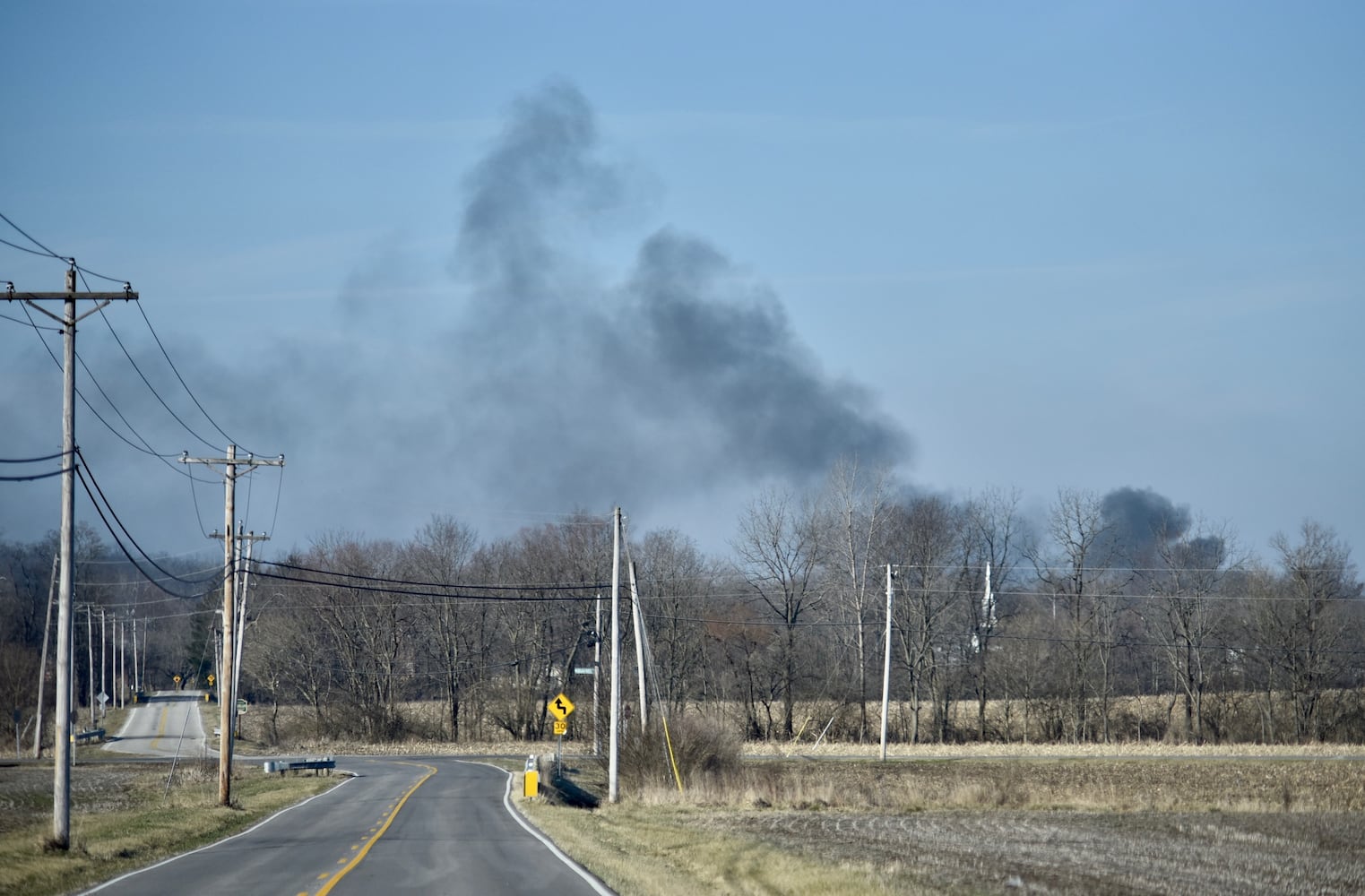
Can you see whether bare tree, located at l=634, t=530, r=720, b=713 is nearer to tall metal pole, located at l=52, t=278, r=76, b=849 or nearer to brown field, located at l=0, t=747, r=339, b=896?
brown field, located at l=0, t=747, r=339, b=896

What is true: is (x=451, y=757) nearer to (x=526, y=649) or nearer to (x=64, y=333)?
(x=526, y=649)

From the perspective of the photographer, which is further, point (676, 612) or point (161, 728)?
point (161, 728)

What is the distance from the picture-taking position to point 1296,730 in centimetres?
6456

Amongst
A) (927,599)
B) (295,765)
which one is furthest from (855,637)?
(295,765)

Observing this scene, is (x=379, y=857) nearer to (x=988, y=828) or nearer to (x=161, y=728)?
(x=988, y=828)

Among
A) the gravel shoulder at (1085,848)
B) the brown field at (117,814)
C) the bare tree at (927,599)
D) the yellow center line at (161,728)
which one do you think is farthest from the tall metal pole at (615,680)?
the yellow center line at (161,728)

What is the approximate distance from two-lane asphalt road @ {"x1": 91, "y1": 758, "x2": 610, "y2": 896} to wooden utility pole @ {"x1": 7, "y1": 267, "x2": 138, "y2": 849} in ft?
7.80

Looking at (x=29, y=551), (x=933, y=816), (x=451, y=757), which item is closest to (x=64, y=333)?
(x=933, y=816)

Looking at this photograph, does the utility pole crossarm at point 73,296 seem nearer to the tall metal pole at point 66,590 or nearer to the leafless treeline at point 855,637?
the tall metal pole at point 66,590

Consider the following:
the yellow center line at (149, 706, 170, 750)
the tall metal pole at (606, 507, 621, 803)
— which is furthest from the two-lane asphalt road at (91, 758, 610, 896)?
the yellow center line at (149, 706, 170, 750)

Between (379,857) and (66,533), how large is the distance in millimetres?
8285

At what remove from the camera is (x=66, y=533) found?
22.0m

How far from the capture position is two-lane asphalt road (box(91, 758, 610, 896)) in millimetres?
16297

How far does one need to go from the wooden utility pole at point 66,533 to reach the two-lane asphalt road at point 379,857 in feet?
7.80
